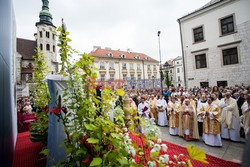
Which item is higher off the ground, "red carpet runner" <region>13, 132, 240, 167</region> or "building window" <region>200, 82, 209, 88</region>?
"building window" <region>200, 82, 209, 88</region>

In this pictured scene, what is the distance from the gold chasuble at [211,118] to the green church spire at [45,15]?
46.5m

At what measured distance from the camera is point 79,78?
6.05 feet

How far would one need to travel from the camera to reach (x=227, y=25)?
1418 cm

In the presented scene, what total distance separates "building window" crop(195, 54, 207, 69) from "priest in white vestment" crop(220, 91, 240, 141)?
1037 cm

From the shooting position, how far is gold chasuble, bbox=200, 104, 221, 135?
5757mm

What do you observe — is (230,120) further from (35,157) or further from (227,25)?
(227,25)

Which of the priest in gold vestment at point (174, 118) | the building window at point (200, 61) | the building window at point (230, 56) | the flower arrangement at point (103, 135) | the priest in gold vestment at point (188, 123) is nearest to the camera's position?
the flower arrangement at point (103, 135)

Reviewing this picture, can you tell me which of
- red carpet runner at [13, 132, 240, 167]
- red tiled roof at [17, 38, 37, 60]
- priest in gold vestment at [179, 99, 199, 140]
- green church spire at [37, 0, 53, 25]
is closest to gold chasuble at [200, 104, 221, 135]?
priest in gold vestment at [179, 99, 199, 140]

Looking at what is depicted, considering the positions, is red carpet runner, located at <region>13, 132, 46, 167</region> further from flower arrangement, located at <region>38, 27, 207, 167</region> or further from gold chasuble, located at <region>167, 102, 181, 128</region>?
gold chasuble, located at <region>167, 102, 181, 128</region>

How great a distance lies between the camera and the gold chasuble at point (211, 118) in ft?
18.9

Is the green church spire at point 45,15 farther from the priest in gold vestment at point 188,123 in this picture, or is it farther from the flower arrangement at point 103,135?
the flower arrangement at point 103,135

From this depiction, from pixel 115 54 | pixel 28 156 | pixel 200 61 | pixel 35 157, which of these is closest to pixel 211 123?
pixel 35 157

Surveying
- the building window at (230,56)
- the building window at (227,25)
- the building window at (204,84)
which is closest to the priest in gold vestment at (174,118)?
the building window at (204,84)

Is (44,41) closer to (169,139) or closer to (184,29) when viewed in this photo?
(184,29)
